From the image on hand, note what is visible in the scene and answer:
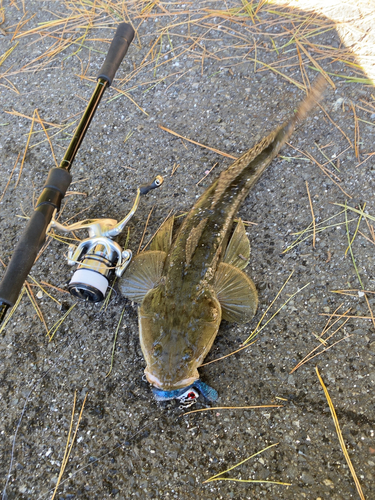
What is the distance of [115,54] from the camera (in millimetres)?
2562

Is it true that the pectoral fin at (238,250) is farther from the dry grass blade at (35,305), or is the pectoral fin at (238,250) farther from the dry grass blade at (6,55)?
the dry grass blade at (6,55)

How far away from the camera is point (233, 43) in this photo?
3500mm

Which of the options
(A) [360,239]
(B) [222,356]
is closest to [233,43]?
(A) [360,239]

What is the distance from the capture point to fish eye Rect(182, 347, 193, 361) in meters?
1.99

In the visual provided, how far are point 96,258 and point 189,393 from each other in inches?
41.9

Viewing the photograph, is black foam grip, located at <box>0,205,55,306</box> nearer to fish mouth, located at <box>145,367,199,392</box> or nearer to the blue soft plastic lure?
fish mouth, located at <box>145,367,199,392</box>

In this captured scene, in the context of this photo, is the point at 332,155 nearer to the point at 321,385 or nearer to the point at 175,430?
the point at 321,385

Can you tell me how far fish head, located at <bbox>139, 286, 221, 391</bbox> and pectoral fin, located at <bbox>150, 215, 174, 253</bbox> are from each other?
0.46 meters

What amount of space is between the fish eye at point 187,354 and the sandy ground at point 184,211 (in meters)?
0.35

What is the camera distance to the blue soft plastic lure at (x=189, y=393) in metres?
2.07

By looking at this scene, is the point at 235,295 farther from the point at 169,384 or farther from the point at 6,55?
the point at 6,55

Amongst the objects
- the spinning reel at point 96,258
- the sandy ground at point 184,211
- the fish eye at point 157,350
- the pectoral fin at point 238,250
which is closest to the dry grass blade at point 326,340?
the sandy ground at point 184,211

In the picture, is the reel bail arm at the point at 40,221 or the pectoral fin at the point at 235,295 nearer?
the reel bail arm at the point at 40,221

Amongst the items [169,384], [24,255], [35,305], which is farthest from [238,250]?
[35,305]
